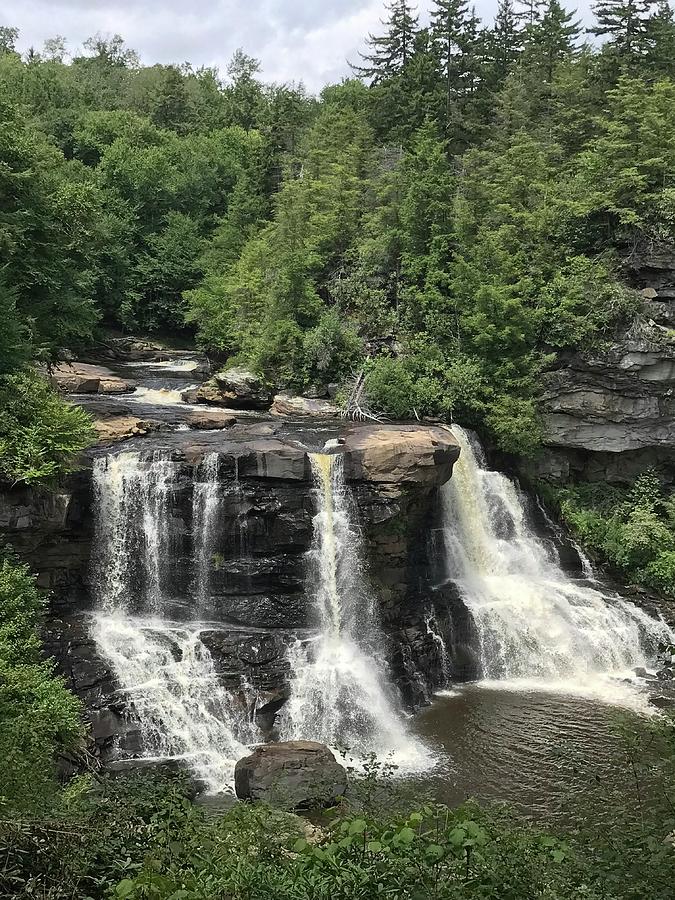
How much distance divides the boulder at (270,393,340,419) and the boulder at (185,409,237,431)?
219 cm

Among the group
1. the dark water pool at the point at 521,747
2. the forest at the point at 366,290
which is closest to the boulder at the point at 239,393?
Result: the forest at the point at 366,290

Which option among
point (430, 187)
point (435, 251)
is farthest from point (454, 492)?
point (430, 187)

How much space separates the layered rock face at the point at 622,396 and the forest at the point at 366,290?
26.3 inches

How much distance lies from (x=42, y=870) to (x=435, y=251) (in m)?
22.4

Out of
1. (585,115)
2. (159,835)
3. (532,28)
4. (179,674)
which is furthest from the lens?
(532,28)

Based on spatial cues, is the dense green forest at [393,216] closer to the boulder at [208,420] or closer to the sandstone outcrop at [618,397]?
the sandstone outcrop at [618,397]

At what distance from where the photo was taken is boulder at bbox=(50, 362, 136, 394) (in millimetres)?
22125

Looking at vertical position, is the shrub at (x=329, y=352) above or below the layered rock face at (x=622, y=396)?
above

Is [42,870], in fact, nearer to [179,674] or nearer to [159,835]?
[159,835]

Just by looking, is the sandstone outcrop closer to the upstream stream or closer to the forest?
the forest

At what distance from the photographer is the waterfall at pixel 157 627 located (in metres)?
12.8

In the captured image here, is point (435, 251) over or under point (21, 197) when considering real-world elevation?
over

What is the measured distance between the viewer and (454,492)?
18750 millimetres

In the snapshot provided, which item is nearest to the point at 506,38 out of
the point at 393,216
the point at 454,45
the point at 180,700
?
the point at 454,45
